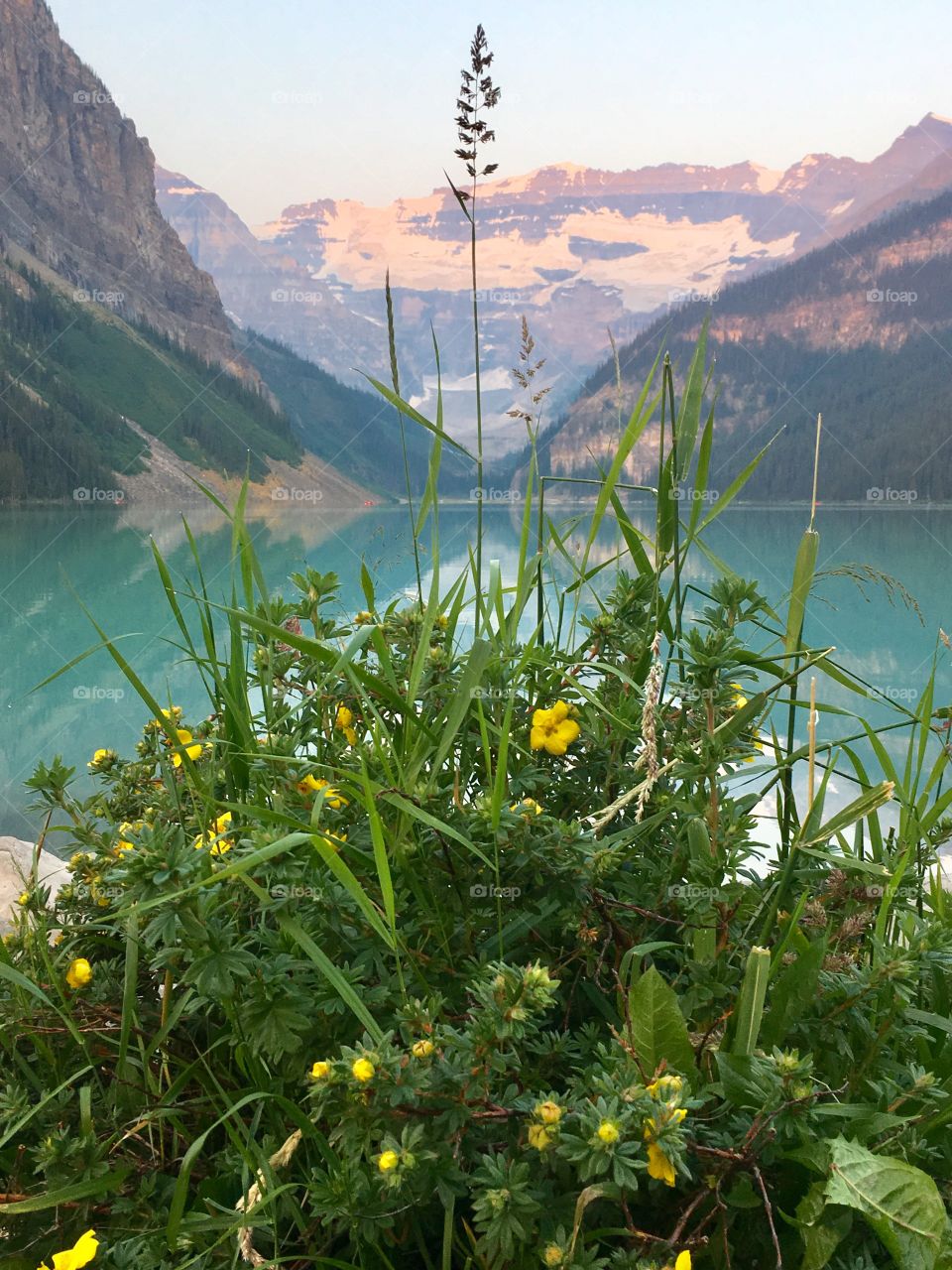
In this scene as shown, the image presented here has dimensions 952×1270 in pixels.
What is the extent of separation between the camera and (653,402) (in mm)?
1442

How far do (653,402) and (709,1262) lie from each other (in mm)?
1175

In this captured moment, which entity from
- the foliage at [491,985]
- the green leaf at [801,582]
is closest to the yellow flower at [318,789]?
the foliage at [491,985]

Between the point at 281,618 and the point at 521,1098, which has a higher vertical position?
the point at 281,618

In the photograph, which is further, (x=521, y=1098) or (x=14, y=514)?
(x=14, y=514)

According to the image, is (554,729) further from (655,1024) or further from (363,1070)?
(363,1070)

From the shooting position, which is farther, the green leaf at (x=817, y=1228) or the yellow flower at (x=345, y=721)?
the yellow flower at (x=345, y=721)

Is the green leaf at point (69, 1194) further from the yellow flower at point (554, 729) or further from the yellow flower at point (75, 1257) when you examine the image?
the yellow flower at point (554, 729)

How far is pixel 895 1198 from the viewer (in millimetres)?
849

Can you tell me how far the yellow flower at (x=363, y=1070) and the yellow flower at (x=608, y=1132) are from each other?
0.21 meters

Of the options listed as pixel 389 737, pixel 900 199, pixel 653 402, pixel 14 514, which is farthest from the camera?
pixel 900 199

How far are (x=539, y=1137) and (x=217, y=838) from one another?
1.49 feet

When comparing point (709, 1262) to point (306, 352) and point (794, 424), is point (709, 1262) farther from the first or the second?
point (306, 352)

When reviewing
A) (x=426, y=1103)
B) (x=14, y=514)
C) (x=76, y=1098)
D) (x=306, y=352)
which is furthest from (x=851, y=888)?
(x=306, y=352)

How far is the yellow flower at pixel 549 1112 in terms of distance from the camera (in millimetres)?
784
